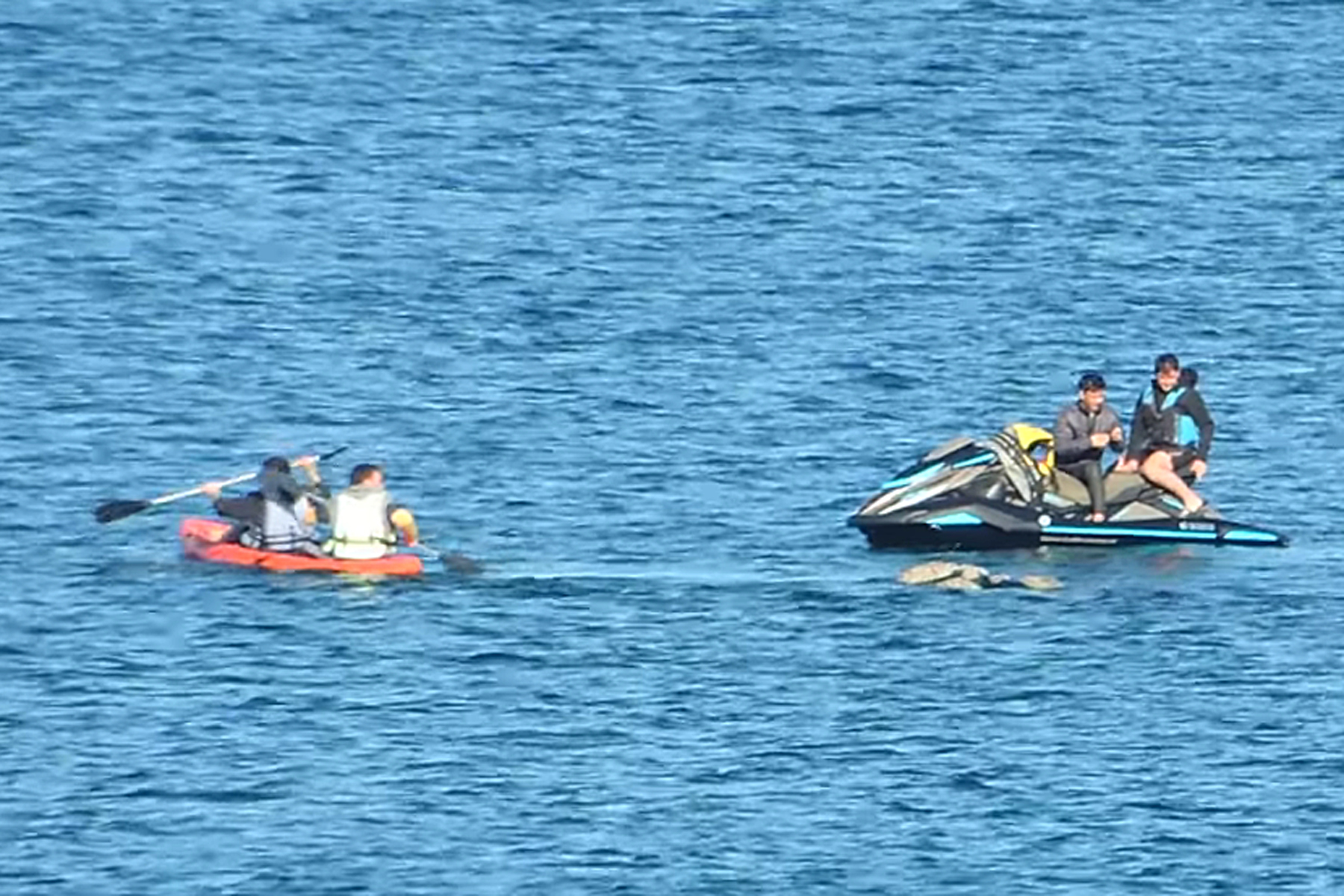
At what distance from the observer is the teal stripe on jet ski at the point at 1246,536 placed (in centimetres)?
5491

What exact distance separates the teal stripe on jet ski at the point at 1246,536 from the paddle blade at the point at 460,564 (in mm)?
9688

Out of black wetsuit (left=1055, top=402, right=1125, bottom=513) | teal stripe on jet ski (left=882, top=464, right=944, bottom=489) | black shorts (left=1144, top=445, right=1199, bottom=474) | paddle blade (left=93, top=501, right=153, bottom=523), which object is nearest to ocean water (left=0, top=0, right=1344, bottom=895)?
paddle blade (left=93, top=501, right=153, bottom=523)

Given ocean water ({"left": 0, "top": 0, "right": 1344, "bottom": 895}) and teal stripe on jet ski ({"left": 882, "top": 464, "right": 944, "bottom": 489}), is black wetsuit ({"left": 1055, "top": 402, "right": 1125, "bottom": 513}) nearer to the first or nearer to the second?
ocean water ({"left": 0, "top": 0, "right": 1344, "bottom": 895})

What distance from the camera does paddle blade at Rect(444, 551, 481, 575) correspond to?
54.2 meters

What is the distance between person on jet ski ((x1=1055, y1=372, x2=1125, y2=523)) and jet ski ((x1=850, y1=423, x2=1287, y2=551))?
246mm

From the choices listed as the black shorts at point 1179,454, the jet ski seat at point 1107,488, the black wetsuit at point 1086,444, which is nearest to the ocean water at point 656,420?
the jet ski seat at point 1107,488

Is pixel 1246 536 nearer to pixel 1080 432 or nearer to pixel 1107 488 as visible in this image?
pixel 1107 488

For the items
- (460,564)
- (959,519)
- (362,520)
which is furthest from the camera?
(959,519)

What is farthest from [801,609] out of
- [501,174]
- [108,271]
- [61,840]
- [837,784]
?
[501,174]

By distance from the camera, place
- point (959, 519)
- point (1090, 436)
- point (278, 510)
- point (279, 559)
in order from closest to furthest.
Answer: point (278, 510)
point (279, 559)
point (1090, 436)
point (959, 519)

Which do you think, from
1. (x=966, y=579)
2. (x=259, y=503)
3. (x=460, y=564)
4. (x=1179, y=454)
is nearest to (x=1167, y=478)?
(x=1179, y=454)

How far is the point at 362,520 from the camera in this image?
52.9 meters

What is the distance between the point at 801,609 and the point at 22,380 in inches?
759

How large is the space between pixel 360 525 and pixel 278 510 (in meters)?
→ 1.12
